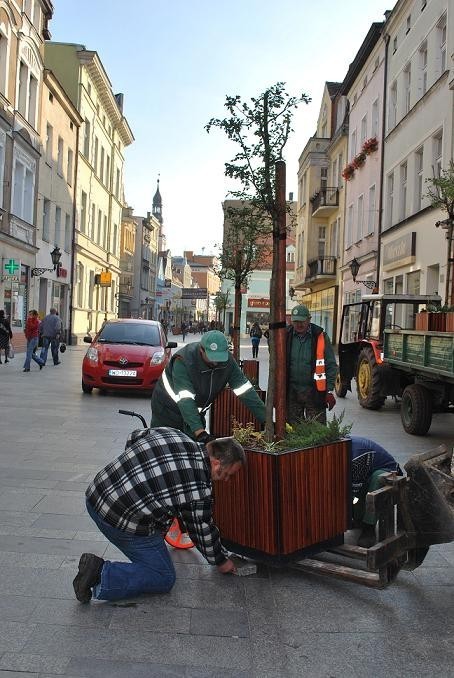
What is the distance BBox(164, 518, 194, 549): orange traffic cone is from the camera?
465cm

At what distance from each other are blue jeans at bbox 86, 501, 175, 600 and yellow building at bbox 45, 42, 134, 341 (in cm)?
3241

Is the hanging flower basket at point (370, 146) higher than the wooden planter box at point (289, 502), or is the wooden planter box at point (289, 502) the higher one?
the hanging flower basket at point (370, 146)

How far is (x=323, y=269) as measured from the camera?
A: 118 ft

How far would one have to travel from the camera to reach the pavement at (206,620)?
302cm

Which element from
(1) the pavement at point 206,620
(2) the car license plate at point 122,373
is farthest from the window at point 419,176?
(1) the pavement at point 206,620

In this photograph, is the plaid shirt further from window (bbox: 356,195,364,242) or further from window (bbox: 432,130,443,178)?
window (bbox: 356,195,364,242)

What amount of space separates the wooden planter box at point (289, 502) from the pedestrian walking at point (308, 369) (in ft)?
7.75

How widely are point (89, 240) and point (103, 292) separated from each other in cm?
640

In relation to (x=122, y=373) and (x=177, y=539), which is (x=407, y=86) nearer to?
(x=122, y=373)

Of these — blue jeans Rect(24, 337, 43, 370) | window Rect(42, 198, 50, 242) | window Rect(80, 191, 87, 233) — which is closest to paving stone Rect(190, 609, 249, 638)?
blue jeans Rect(24, 337, 43, 370)

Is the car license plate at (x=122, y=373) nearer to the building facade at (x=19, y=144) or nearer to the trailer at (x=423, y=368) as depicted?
the trailer at (x=423, y=368)

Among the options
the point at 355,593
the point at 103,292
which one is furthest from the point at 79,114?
the point at 355,593

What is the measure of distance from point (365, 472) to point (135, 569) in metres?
1.66

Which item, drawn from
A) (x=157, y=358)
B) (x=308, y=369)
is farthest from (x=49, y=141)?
(x=308, y=369)
